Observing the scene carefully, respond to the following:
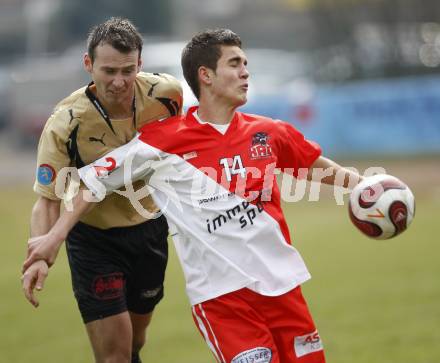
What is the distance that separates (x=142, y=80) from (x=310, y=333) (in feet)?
5.74

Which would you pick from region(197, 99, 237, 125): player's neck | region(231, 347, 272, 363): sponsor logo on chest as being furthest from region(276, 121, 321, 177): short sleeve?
region(231, 347, 272, 363): sponsor logo on chest

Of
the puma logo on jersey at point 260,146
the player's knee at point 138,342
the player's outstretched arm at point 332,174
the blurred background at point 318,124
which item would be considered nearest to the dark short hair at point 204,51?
the puma logo on jersey at point 260,146

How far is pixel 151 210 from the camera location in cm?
584

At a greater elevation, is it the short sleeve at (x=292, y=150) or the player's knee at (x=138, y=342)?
the short sleeve at (x=292, y=150)

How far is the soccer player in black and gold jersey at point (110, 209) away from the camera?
16.9 ft

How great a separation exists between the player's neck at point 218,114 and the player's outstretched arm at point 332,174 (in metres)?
0.54

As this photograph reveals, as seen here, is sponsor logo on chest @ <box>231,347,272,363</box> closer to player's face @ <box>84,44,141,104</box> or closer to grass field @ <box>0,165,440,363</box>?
player's face @ <box>84,44,141,104</box>

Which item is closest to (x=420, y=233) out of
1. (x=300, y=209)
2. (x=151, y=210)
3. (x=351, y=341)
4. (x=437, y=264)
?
(x=437, y=264)

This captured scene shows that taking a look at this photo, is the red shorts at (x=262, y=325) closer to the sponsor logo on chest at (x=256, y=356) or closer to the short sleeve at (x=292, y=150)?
the sponsor logo on chest at (x=256, y=356)

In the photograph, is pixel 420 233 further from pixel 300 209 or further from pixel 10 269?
pixel 10 269

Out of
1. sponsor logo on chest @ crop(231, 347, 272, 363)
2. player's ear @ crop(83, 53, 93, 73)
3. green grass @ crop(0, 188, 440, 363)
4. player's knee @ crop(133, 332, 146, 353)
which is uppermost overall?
player's ear @ crop(83, 53, 93, 73)

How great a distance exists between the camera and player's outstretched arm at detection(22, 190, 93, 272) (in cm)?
480

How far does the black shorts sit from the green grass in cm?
146

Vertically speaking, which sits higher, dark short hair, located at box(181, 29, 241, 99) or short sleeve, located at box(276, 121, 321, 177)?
dark short hair, located at box(181, 29, 241, 99)
